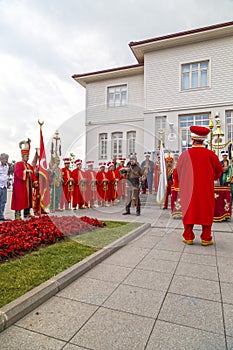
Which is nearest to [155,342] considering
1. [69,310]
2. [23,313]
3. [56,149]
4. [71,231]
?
[69,310]

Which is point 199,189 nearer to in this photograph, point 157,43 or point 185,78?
point 185,78

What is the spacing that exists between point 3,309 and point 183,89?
631 inches

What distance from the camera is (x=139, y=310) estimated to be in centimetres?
236

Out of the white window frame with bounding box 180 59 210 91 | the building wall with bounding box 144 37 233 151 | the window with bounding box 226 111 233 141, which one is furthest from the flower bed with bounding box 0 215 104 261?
the white window frame with bounding box 180 59 210 91

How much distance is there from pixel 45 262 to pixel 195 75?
15585 millimetres

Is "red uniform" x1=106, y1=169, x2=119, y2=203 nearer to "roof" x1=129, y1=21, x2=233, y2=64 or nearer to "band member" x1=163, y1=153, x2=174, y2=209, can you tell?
"band member" x1=163, y1=153, x2=174, y2=209

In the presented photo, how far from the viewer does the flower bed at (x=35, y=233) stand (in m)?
3.76

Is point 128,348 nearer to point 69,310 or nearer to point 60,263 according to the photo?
point 69,310

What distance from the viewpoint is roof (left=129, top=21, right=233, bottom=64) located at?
46.3 feet

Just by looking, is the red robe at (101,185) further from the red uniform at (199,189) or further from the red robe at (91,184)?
the red uniform at (199,189)

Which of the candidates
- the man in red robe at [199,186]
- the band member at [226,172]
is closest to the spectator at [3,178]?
the man in red robe at [199,186]

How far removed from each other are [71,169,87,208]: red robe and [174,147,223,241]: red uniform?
5.08 meters

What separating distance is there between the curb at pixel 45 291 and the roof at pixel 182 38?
15.2m

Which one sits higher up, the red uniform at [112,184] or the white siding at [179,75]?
the white siding at [179,75]
